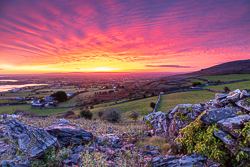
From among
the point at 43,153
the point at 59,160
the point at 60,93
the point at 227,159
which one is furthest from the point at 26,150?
the point at 60,93

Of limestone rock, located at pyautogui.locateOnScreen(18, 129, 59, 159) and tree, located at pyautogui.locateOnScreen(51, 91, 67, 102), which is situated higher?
limestone rock, located at pyautogui.locateOnScreen(18, 129, 59, 159)

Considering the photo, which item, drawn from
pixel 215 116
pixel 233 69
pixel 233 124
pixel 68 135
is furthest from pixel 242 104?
pixel 233 69

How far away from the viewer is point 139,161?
17.5 ft

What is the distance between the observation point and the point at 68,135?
25.1ft

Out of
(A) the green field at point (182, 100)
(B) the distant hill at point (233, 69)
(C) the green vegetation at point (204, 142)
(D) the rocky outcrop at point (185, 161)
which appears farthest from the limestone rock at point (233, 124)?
(B) the distant hill at point (233, 69)

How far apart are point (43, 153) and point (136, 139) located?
6.28 m

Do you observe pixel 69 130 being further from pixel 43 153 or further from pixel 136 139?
pixel 136 139

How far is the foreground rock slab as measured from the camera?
7.36 m

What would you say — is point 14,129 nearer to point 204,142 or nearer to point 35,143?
point 35,143

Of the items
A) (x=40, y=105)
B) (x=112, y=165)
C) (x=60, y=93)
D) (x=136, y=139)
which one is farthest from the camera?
(x=60, y=93)

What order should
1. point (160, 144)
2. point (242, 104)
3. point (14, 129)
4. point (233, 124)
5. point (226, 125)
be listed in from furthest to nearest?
point (160, 144), point (14, 129), point (242, 104), point (226, 125), point (233, 124)

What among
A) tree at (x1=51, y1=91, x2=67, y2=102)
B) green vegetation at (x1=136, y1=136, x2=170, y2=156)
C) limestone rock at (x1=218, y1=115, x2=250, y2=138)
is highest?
limestone rock at (x1=218, y1=115, x2=250, y2=138)

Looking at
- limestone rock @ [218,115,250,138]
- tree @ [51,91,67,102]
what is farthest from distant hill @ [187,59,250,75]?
tree @ [51,91,67,102]

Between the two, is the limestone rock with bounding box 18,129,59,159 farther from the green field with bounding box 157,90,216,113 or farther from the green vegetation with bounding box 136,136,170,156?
the green field with bounding box 157,90,216,113
